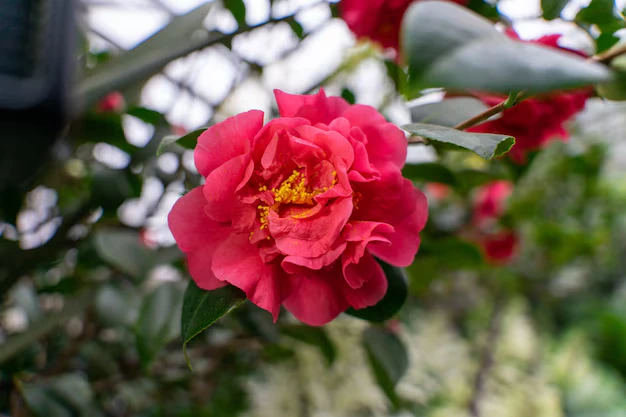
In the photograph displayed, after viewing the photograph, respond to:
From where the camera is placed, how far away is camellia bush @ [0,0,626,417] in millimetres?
267

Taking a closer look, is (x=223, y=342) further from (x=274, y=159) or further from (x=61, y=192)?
(x=274, y=159)

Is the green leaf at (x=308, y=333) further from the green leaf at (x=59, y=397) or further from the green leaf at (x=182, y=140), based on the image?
the green leaf at (x=182, y=140)

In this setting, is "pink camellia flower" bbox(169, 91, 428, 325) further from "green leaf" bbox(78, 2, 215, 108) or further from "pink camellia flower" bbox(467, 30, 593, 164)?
"green leaf" bbox(78, 2, 215, 108)

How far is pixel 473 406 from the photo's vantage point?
5.17 feet

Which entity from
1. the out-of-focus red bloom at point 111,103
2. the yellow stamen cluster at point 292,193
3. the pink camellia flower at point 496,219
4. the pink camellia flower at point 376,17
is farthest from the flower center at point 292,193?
Result: the pink camellia flower at point 496,219

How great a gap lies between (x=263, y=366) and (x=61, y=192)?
73 cm

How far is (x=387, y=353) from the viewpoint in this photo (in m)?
0.56

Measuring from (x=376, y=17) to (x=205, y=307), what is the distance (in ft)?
1.39

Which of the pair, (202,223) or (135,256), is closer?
(202,223)

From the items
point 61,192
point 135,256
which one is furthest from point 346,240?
point 61,192

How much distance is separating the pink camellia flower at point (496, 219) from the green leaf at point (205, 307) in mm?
1124

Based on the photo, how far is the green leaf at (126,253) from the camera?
0.55 metres

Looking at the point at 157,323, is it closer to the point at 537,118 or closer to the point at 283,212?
the point at 283,212

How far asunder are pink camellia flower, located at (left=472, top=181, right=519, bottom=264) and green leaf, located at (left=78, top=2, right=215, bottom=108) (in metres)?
0.99
